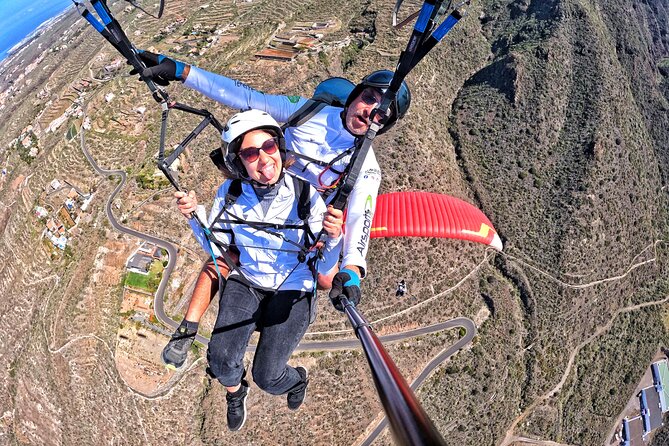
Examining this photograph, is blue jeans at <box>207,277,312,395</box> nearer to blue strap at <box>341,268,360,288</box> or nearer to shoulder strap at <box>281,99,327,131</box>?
blue strap at <box>341,268,360,288</box>

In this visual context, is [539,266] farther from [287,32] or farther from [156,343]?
[287,32]

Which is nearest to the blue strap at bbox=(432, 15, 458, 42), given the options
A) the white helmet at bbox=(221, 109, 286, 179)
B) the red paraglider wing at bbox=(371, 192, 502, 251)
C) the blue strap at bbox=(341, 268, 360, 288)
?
the white helmet at bbox=(221, 109, 286, 179)

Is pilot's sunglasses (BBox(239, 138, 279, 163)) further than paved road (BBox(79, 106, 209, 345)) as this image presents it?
No

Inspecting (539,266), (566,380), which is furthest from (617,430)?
(539,266)

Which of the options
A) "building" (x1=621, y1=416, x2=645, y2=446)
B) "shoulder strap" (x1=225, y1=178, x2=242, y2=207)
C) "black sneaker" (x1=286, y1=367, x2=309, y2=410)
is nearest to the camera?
"shoulder strap" (x1=225, y1=178, x2=242, y2=207)

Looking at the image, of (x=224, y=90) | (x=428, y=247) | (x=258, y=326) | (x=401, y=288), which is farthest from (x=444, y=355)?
(x=224, y=90)

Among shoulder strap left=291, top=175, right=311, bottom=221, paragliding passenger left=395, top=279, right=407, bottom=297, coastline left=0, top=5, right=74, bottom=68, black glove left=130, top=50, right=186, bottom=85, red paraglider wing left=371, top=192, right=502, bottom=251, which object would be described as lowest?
paragliding passenger left=395, top=279, right=407, bottom=297

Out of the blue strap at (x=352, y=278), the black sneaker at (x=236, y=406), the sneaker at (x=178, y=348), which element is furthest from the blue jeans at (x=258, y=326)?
the blue strap at (x=352, y=278)

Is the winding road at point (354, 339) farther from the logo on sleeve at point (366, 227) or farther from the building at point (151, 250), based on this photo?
the logo on sleeve at point (366, 227)
